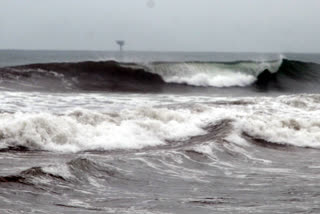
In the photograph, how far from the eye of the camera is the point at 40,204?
6.68 meters

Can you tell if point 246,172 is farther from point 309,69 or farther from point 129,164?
point 309,69

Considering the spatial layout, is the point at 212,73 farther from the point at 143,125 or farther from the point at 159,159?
the point at 159,159

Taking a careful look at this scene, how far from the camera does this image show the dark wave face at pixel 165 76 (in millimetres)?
25203

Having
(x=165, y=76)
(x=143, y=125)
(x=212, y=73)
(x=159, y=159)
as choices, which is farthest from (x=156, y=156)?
(x=212, y=73)

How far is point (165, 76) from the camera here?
29281mm

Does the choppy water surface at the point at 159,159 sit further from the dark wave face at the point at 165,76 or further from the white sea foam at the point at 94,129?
the dark wave face at the point at 165,76

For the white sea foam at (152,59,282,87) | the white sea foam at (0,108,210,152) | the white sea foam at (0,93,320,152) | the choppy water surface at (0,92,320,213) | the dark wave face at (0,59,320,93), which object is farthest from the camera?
the white sea foam at (152,59,282,87)

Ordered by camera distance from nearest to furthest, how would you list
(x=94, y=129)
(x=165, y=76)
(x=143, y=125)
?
(x=94, y=129) → (x=143, y=125) → (x=165, y=76)

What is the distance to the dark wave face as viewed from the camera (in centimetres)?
2520

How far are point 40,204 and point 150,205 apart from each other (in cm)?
119

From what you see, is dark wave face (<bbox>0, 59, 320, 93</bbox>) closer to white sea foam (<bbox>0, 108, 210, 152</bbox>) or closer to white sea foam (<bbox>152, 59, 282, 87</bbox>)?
white sea foam (<bbox>152, 59, 282, 87</bbox>)

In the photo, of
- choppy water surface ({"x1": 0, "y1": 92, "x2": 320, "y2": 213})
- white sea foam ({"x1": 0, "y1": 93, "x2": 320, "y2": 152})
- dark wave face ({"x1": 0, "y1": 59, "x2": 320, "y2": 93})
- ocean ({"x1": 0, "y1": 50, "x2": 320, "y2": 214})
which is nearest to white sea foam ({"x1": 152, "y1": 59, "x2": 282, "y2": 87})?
dark wave face ({"x1": 0, "y1": 59, "x2": 320, "y2": 93})

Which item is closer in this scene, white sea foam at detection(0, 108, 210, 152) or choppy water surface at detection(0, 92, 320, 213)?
choppy water surface at detection(0, 92, 320, 213)

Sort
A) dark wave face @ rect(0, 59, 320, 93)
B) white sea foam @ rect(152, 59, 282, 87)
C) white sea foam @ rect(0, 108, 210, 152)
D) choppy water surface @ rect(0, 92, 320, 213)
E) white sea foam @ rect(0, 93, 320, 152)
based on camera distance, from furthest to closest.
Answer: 1. white sea foam @ rect(152, 59, 282, 87)
2. dark wave face @ rect(0, 59, 320, 93)
3. white sea foam @ rect(0, 93, 320, 152)
4. white sea foam @ rect(0, 108, 210, 152)
5. choppy water surface @ rect(0, 92, 320, 213)
